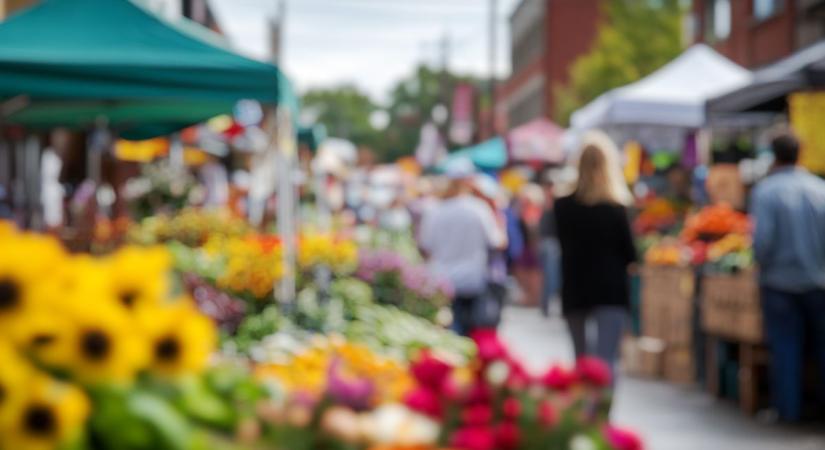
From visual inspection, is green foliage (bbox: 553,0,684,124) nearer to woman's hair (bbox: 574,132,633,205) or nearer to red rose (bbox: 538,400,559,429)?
woman's hair (bbox: 574,132,633,205)

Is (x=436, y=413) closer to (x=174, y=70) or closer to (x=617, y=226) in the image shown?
(x=174, y=70)

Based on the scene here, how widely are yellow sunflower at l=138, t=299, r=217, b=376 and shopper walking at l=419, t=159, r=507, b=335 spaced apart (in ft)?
27.9

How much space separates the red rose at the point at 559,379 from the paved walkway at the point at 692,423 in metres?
6.24

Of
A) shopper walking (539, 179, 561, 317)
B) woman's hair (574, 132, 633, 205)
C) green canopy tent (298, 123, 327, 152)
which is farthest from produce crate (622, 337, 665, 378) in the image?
green canopy tent (298, 123, 327, 152)

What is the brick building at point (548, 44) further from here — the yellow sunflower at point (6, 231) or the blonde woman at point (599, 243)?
the yellow sunflower at point (6, 231)

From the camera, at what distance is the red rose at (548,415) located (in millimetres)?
2480

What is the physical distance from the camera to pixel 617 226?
8133 mm

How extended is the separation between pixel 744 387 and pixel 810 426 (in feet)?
2.53

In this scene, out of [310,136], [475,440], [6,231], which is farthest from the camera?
[310,136]

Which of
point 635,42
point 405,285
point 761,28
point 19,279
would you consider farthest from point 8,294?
point 635,42

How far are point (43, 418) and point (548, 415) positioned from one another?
1.10m

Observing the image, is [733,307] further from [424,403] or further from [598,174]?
[424,403]

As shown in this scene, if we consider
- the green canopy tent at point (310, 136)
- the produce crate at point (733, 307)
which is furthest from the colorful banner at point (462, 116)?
the produce crate at point (733, 307)

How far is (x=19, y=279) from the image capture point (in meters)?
1.78
